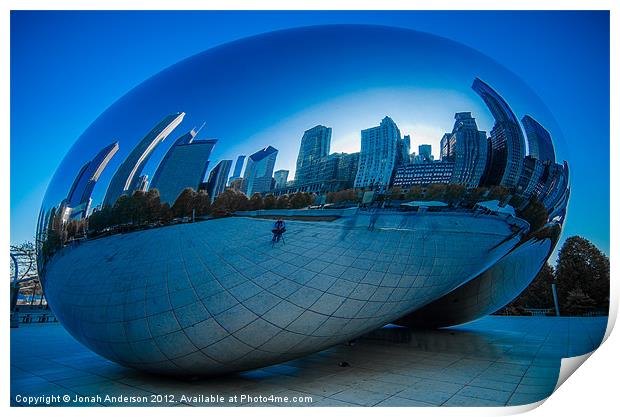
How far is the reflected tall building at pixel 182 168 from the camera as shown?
14.3ft

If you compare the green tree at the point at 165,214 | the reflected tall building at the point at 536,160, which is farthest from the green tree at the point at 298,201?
the reflected tall building at the point at 536,160

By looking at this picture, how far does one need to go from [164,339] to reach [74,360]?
3718 millimetres

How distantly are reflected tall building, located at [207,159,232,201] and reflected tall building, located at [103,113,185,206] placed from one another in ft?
2.70

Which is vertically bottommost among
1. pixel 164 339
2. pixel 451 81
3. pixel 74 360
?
pixel 74 360

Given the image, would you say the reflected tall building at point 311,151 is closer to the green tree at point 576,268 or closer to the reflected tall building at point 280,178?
the reflected tall building at point 280,178

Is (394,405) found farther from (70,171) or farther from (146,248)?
(70,171)

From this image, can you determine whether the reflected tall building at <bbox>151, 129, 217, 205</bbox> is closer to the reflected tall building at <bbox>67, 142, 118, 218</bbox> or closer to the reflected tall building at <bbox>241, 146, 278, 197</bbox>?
the reflected tall building at <bbox>241, 146, 278, 197</bbox>

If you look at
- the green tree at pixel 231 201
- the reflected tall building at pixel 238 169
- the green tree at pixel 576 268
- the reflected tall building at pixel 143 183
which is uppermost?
the reflected tall building at pixel 238 169

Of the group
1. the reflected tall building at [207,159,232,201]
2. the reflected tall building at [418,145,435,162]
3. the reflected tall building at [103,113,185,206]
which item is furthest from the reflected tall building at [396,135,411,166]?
the reflected tall building at [103,113,185,206]

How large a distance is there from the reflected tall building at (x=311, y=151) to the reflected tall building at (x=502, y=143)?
6.70 feet

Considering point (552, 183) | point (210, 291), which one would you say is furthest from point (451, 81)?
point (210, 291)

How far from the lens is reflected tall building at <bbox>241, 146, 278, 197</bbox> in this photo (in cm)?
428

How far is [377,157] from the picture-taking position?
4.48 metres

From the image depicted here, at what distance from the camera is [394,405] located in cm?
480
